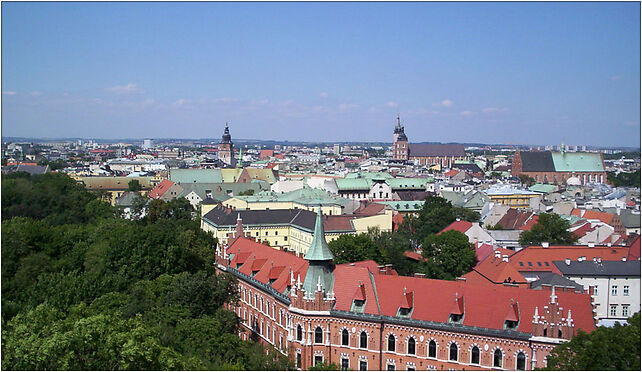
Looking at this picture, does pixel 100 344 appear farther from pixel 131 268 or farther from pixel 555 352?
pixel 131 268

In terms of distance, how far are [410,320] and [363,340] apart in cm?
336

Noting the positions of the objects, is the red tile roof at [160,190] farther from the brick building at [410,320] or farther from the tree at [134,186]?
the brick building at [410,320]

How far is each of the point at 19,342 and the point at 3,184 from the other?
29565mm

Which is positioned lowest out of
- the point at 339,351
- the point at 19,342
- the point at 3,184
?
the point at 339,351

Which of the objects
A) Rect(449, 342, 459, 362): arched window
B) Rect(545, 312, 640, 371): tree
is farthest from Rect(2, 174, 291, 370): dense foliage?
Rect(545, 312, 640, 371): tree

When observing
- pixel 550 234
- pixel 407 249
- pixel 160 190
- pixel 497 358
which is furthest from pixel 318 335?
pixel 160 190

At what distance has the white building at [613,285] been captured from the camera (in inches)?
2422

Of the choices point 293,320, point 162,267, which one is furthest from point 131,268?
point 293,320

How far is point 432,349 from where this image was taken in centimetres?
4391

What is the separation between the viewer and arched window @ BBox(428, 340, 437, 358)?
4375 centimetres

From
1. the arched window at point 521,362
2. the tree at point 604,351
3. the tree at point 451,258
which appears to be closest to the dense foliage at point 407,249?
the tree at point 451,258

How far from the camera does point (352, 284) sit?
→ 4769 centimetres

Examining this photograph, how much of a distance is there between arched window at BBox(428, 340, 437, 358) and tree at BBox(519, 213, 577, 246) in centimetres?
3883

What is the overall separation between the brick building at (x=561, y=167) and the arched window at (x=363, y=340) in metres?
123
